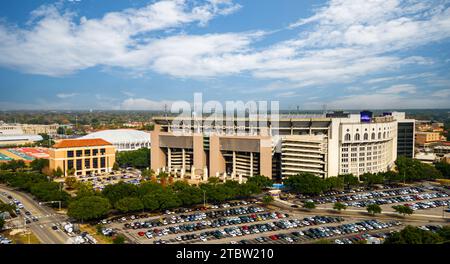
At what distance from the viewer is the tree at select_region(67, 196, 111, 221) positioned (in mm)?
11461

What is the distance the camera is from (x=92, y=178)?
20.9 m

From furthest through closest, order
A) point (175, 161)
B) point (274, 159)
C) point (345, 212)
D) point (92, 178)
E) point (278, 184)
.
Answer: point (175, 161)
point (92, 178)
point (274, 159)
point (278, 184)
point (345, 212)

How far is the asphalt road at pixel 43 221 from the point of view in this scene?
10047mm

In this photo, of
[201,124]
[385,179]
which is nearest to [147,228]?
[201,124]

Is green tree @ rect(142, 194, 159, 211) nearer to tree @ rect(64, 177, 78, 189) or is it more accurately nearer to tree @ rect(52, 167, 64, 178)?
tree @ rect(64, 177, 78, 189)

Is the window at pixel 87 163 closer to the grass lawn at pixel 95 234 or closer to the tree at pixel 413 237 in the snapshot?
the grass lawn at pixel 95 234

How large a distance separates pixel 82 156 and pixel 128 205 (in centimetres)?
1068

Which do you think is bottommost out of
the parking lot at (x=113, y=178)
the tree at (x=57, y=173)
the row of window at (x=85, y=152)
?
the parking lot at (x=113, y=178)

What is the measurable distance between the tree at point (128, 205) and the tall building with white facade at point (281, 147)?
7.45 m

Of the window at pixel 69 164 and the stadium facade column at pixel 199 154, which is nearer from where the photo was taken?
the stadium facade column at pixel 199 154

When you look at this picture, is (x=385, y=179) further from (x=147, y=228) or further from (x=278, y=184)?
(x=147, y=228)

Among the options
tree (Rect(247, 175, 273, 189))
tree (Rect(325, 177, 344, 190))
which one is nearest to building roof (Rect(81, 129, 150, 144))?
tree (Rect(247, 175, 273, 189))

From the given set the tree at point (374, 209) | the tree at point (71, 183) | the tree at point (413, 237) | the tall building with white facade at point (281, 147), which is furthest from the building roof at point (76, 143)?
the tree at point (413, 237)
